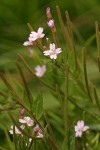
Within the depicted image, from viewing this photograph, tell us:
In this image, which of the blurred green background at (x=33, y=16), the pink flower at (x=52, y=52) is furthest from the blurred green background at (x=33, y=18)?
the pink flower at (x=52, y=52)

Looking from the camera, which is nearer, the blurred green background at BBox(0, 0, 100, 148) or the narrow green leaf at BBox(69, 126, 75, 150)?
the narrow green leaf at BBox(69, 126, 75, 150)

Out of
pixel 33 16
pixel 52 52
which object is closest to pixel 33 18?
pixel 33 16

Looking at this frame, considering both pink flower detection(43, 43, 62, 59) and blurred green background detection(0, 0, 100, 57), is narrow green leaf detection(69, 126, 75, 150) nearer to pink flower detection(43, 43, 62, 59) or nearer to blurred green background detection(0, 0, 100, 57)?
pink flower detection(43, 43, 62, 59)

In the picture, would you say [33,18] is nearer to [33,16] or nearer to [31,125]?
[33,16]

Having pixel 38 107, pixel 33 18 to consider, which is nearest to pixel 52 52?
pixel 38 107

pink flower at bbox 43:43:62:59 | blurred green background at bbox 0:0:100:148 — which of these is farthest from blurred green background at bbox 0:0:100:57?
pink flower at bbox 43:43:62:59

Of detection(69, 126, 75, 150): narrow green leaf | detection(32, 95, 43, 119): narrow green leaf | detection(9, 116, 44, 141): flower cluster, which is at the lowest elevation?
detection(69, 126, 75, 150): narrow green leaf

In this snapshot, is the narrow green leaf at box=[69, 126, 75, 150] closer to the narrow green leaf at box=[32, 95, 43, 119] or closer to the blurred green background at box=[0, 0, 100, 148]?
the narrow green leaf at box=[32, 95, 43, 119]

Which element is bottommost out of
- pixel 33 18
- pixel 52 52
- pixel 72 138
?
pixel 72 138

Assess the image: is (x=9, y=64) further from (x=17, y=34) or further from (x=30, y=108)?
(x=30, y=108)

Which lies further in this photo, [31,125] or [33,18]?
[33,18]

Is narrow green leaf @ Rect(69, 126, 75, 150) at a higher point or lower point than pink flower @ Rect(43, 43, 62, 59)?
lower

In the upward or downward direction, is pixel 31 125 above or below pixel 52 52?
below
